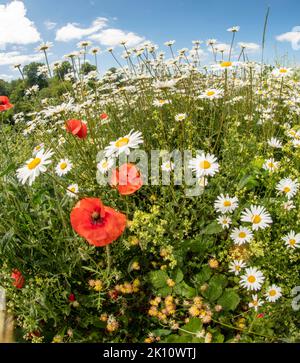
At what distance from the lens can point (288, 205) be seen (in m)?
1.84

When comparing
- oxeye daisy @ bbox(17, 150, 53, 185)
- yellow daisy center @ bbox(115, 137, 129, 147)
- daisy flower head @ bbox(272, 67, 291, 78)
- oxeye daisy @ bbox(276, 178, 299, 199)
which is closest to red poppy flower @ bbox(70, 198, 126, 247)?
oxeye daisy @ bbox(17, 150, 53, 185)

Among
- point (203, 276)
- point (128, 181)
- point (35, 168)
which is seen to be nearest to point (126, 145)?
point (128, 181)

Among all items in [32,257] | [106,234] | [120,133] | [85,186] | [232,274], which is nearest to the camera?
[106,234]

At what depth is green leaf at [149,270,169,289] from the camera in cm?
186

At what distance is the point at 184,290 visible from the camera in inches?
72.2

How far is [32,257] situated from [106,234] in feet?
1.97

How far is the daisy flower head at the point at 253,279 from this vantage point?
1.70 metres

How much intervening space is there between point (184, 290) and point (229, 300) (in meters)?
0.23

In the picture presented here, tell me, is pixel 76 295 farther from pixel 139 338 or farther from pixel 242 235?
pixel 242 235

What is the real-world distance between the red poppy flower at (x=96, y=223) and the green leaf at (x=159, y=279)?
0.61 m

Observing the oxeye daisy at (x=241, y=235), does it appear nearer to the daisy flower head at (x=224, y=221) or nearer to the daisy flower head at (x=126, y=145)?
the daisy flower head at (x=224, y=221)

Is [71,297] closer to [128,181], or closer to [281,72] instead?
[128,181]

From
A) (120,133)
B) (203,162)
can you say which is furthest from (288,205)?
(120,133)

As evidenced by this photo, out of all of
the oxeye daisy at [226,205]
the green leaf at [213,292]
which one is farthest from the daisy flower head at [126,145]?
the green leaf at [213,292]
